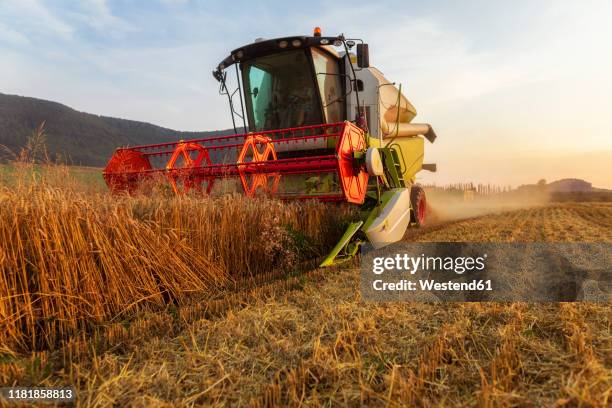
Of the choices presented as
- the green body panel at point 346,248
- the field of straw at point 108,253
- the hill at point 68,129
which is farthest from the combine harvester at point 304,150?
the hill at point 68,129

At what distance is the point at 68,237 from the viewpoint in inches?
87.9

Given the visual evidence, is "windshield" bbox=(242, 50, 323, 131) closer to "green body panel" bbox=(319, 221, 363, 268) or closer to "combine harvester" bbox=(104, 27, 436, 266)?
"combine harvester" bbox=(104, 27, 436, 266)

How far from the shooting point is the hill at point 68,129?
55.0 metres

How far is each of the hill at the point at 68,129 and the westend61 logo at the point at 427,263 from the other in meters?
57.7

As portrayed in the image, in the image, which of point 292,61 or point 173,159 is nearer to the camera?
point 173,159

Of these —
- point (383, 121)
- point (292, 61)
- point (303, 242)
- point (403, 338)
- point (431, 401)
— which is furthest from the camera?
point (383, 121)

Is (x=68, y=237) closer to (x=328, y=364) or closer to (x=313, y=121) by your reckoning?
(x=328, y=364)

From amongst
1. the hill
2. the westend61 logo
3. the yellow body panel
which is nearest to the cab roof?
the yellow body panel

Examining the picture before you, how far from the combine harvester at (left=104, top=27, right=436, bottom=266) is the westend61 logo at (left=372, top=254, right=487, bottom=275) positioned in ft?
0.92

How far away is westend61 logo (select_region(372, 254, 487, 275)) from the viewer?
3.30 meters

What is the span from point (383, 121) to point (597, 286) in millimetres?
4634

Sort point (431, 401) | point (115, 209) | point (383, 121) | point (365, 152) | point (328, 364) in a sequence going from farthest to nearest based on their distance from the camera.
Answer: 1. point (383, 121)
2. point (365, 152)
3. point (115, 209)
4. point (328, 364)
5. point (431, 401)

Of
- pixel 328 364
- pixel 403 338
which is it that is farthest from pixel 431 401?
pixel 403 338

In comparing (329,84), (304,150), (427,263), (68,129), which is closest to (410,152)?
(329,84)
